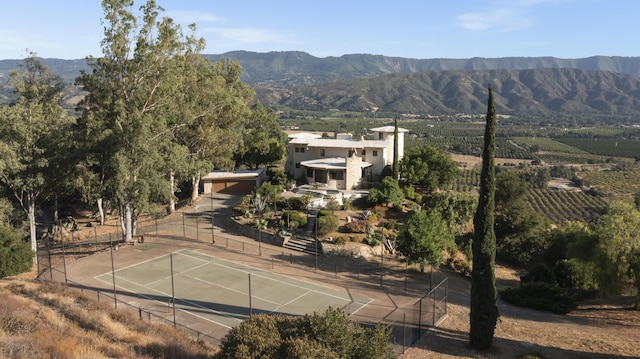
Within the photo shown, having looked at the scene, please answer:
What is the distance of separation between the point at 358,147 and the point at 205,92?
59.3 feet

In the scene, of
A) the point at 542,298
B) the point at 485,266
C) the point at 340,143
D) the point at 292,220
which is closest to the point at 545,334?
the point at 485,266

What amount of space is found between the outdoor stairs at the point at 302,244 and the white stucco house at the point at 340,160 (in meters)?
11.9

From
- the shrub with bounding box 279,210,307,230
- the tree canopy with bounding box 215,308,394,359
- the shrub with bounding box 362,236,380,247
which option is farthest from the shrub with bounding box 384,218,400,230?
the tree canopy with bounding box 215,308,394,359

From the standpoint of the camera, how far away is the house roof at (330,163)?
47.0m

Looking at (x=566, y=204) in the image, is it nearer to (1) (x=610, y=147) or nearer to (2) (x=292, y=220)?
(2) (x=292, y=220)

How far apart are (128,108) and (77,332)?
20926 millimetres

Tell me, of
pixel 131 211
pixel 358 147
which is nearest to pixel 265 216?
pixel 131 211

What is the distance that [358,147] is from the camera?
50938 mm

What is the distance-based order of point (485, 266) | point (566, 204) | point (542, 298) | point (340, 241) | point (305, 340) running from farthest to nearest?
point (566, 204), point (340, 241), point (542, 298), point (485, 266), point (305, 340)

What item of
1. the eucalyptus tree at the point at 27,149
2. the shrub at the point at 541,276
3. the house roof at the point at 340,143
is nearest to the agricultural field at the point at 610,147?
the house roof at the point at 340,143

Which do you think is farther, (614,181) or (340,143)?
(614,181)

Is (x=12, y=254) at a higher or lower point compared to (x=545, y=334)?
higher

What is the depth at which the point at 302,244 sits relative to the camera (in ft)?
116

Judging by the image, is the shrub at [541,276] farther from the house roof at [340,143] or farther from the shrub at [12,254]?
the shrub at [12,254]
